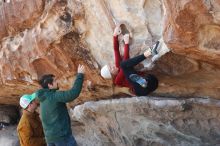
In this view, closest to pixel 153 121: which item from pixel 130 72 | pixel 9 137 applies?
pixel 130 72

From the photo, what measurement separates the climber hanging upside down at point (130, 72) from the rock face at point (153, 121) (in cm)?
43

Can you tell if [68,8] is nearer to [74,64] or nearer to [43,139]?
[74,64]

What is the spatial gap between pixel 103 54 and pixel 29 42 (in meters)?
1.09

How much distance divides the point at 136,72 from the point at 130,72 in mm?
102

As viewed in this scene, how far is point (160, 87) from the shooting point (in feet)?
20.9

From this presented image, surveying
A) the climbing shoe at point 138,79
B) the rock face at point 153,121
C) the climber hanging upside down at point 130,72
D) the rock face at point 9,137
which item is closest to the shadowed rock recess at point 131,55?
the rock face at point 153,121

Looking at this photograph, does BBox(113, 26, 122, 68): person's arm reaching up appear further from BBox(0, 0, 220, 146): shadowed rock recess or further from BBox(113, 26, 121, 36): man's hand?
BBox(0, 0, 220, 146): shadowed rock recess

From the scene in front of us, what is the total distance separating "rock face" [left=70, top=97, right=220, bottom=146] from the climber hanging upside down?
434 mm

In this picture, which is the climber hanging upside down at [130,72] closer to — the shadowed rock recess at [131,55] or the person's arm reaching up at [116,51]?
the person's arm reaching up at [116,51]

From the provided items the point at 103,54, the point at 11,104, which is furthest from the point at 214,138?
the point at 11,104

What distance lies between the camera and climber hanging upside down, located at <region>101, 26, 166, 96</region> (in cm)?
552

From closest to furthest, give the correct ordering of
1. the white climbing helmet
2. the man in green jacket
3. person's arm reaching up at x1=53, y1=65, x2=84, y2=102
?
person's arm reaching up at x1=53, y1=65, x2=84, y2=102 → the man in green jacket → the white climbing helmet

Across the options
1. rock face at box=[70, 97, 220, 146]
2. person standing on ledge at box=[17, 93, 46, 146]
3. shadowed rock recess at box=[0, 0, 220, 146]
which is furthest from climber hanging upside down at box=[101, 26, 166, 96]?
person standing on ledge at box=[17, 93, 46, 146]

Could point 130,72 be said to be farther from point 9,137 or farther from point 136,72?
point 9,137
